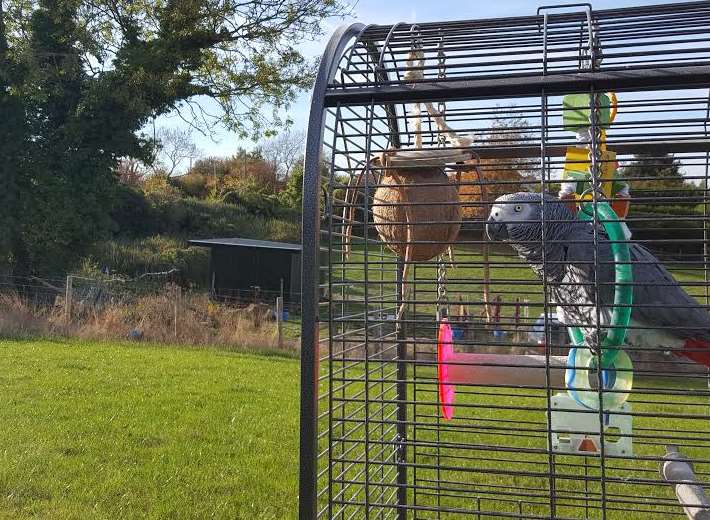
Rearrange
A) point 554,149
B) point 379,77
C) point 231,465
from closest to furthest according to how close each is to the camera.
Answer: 1. point 379,77
2. point 554,149
3. point 231,465

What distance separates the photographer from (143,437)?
446 centimetres

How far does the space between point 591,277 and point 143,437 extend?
3.43 m

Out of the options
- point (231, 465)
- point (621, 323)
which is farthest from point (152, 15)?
point (621, 323)

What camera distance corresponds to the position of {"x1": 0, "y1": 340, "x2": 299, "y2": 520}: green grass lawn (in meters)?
3.28

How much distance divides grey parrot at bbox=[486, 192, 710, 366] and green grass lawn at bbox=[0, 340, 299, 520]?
6.10 feet

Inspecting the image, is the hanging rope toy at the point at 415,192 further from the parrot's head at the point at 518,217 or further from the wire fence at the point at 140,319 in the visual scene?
the wire fence at the point at 140,319

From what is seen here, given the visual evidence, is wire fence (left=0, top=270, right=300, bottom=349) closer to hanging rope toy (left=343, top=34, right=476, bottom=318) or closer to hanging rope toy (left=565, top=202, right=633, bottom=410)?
hanging rope toy (left=343, top=34, right=476, bottom=318)

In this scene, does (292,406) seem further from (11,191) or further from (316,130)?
(11,191)

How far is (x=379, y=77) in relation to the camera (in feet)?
6.18

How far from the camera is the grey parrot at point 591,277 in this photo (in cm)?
199

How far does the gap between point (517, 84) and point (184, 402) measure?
476 centimetres

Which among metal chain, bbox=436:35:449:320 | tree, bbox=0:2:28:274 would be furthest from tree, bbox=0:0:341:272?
metal chain, bbox=436:35:449:320

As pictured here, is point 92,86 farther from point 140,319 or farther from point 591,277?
point 591,277

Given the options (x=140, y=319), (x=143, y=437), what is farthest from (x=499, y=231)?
(x=140, y=319)
